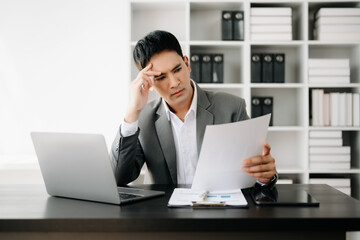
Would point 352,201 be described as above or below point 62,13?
below

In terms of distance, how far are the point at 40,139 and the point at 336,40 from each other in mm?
2604

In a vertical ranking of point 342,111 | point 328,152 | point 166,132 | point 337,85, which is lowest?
point 328,152

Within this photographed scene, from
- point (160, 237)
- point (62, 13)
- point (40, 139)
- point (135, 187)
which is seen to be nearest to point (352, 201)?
point (160, 237)

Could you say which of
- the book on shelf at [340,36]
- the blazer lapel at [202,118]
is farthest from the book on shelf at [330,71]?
the blazer lapel at [202,118]

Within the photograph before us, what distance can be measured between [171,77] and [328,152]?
191cm

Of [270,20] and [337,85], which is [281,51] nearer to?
[270,20]

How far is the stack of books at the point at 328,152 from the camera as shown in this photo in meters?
3.07

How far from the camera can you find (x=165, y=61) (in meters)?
1.68

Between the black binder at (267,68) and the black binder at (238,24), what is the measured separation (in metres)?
0.25

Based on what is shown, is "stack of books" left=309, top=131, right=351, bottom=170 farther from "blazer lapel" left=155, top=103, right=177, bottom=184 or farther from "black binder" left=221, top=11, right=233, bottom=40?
"blazer lapel" left=155, top=103, right=177, bottom=184

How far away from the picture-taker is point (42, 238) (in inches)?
40.9

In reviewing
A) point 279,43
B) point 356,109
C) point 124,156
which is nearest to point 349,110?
point 356,109

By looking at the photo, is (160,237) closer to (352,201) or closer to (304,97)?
(352,201)

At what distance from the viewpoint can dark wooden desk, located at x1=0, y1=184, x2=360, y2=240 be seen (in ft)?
3.23
